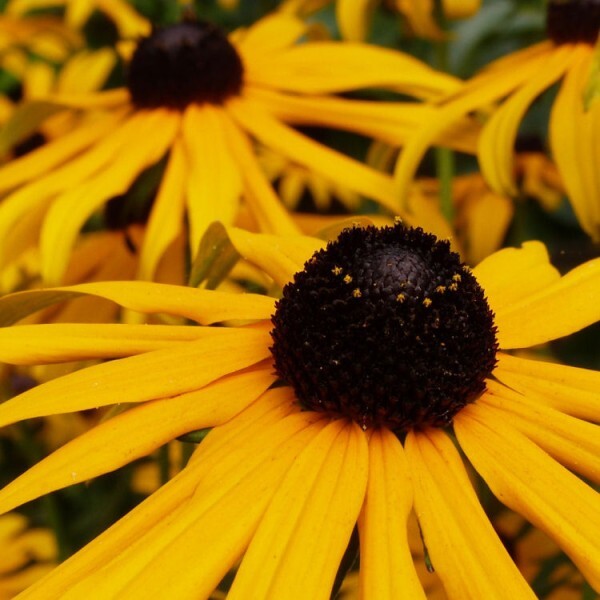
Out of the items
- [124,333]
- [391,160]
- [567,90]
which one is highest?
[391,160]

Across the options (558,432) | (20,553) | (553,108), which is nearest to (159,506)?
(558,432)

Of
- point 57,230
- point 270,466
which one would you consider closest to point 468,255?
point 57,230

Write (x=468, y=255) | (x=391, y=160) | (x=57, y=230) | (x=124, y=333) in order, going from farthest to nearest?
(x=468, y=255) → (x=391, y=160) → (x=57, y=230) → (x=124, y=333)

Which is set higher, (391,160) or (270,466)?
(391,160)

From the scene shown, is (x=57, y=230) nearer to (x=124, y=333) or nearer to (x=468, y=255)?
(x=124, y=333)

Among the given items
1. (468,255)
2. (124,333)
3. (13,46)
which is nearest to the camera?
(124,333)

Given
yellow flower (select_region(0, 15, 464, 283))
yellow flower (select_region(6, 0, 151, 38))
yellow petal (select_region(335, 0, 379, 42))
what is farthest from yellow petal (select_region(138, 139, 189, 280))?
yellow flower (select_region(6, 0, 151, 38))

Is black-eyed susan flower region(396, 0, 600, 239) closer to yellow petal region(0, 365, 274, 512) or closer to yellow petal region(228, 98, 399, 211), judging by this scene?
yellow petal region(228, 98, 399, 211)

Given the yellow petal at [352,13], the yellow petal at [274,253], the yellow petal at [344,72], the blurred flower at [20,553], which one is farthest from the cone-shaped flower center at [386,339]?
the blurred flower at [20,553]
